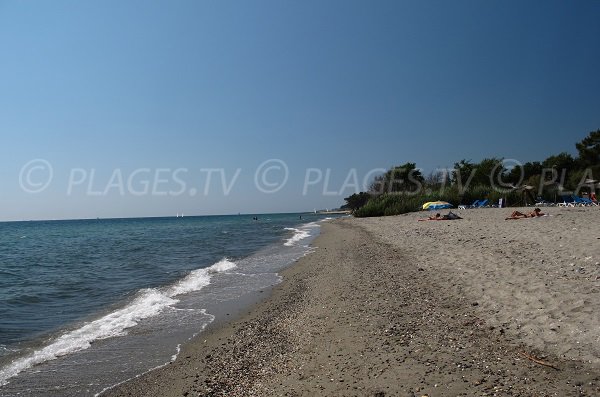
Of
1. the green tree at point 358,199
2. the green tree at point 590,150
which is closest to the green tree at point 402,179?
the green tree at point 358,199

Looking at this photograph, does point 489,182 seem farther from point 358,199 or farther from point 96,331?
point 96,331

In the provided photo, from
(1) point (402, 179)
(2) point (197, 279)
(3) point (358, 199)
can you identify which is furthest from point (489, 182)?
(2) point (197, 279)

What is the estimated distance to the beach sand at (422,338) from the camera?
3.94 m

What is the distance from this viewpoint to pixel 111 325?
770 cm

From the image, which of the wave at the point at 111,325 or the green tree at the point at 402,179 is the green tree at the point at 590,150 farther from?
the wave at the point at 111,325

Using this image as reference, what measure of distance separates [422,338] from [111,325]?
598cm

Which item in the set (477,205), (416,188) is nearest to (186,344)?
(477,205)

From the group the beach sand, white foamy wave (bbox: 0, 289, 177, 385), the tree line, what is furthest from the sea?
the tree line

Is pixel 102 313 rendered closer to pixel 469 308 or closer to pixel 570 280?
pixel 469 308

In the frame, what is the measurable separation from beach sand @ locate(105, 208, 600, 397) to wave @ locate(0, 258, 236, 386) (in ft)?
6.25

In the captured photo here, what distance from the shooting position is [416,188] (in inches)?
2370

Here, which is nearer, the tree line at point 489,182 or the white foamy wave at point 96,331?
the white foamy wave at point 96,331

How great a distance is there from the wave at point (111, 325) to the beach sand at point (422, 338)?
191 centimetres

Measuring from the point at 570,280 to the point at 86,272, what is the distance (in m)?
16.2
